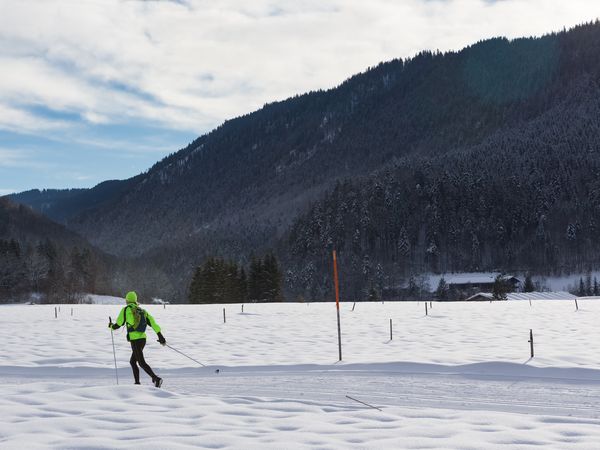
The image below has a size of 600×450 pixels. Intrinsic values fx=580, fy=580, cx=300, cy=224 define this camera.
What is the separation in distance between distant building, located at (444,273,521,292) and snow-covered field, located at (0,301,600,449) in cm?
12646

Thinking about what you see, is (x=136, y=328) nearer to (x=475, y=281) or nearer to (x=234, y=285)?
(x=234, y=285)

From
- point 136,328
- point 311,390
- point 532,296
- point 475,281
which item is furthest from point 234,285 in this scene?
point 475,281

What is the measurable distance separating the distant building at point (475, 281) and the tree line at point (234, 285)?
81429 mm

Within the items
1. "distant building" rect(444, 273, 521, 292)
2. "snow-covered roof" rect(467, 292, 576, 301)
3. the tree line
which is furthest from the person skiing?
"distant building" rect(444, 273, 521, 292)

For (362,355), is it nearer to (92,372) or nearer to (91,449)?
(92,372)

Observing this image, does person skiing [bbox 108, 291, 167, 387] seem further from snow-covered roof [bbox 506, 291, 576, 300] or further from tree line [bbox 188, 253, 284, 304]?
snow-covered roof [bbox 506, 291, 576, 300]

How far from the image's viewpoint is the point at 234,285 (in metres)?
78.6

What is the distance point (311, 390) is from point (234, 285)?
219 ft

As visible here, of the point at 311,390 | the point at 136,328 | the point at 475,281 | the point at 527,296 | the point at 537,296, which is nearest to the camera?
the point at 311,390

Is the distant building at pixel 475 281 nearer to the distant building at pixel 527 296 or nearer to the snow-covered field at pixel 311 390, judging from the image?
the distant building at pixel 527 296

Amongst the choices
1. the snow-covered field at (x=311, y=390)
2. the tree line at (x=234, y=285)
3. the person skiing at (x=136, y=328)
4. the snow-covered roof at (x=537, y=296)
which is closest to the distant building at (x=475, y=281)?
the snow-covered roof at (x=537, y=296)

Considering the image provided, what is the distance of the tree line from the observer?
3007 inches

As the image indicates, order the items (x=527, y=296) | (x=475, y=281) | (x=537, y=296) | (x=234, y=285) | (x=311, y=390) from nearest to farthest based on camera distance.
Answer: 1. (x=311, y=390)
2. (x=234, y=285)
3. (x=527, y=296)
4. (x=537, y=296)
5. (x=475, y=281)

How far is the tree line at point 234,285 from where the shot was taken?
76.4 metres
